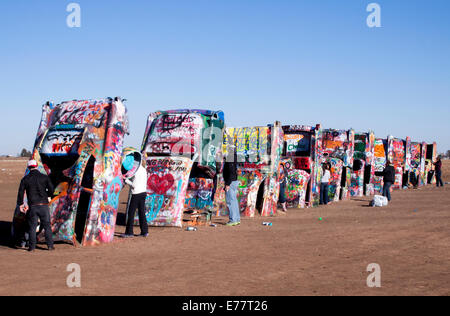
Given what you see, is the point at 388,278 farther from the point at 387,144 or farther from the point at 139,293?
the point at 387,144

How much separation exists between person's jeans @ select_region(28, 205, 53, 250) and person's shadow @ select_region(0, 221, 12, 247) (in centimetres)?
121

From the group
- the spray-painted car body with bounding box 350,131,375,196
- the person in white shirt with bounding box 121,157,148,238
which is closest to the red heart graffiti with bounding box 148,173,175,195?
the person in white shirt with bounding box 121,157,148,238

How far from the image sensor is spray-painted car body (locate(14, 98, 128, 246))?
10.3 meters

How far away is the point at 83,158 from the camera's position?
33.9 ft

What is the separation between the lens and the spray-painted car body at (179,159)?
13258 millimetres

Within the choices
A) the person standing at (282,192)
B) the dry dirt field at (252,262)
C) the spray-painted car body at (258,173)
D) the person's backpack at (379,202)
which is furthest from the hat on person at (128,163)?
the person's backpack at (379,202)

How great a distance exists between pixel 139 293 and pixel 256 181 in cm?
1030

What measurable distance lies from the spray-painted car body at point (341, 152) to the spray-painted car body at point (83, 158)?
1407 cm

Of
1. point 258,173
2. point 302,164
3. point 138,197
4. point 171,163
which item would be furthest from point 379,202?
point 138,197

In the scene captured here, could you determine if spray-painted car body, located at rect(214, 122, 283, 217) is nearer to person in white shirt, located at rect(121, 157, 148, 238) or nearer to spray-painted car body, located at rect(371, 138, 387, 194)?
person in white shirt, located at rect(121, 157, 148, 238)

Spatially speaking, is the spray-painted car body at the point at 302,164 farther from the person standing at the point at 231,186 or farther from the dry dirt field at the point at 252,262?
the person standing at the point at 231,186

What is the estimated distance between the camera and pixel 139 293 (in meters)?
6.38

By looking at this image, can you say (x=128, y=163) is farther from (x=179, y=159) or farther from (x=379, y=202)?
(x=379, y=202)

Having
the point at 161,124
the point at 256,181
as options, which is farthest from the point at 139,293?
the point at 256,181
